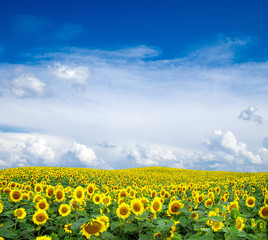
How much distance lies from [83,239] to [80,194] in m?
1.22

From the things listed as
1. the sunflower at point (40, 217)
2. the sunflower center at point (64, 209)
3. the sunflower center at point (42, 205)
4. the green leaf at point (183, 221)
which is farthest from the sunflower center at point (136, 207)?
the sunflower center at point (42, 205)

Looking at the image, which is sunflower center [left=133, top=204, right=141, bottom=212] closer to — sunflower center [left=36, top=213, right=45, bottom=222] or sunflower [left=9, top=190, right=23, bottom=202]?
sunflower center [left=36, top=213, right=45, bottom=222]

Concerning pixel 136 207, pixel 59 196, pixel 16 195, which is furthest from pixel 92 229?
pixel 16 195

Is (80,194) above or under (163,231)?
above

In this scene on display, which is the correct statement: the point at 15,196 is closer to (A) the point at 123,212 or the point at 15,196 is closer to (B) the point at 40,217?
(B) the point at 40,217

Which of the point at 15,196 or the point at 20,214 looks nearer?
the point at 20,214

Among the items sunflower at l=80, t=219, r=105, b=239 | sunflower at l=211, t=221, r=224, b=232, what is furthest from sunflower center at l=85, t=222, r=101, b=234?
sunflower at l=211, t=221, r=224, b=232

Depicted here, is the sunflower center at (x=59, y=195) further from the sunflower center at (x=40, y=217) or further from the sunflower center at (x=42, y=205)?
the sunflower center at (x=40, y=217)

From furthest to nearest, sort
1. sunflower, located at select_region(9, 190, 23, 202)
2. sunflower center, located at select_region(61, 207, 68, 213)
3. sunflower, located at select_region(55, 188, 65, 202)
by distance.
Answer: sunflower, located at select_region(55, 188, 65, 202) < sunflower, located at select_region(9, 190, 23, 202) < sunflower center, located at select_region(61, 207, 68, 213)

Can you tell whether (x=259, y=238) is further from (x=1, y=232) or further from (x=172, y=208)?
(x=1, y=232)

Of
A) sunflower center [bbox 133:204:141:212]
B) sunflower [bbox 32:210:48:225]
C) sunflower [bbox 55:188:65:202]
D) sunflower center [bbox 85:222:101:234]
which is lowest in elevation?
sunflower [bbox 32:210:48:225]

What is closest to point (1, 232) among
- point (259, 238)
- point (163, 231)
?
point (163, 231)

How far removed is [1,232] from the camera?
4371 mm

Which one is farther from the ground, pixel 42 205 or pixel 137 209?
pixel 137 209
